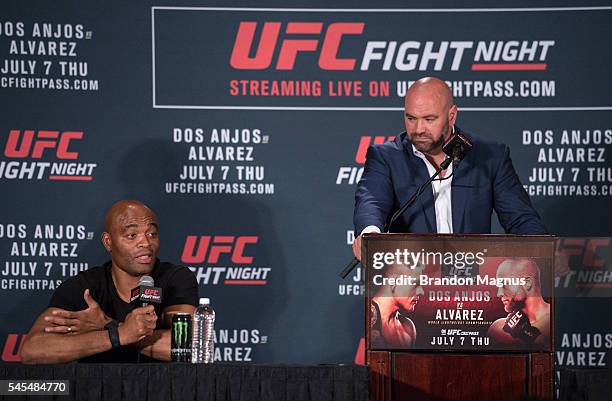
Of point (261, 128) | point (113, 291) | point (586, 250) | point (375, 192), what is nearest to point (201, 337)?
point (113, 291)

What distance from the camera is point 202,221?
4.72 meters

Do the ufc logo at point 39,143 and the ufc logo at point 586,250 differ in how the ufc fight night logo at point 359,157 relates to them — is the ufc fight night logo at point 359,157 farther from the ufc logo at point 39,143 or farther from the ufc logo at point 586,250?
the ufc logo at point 39,143

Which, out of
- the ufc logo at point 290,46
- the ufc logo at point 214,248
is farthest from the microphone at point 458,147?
the ufc logo at point 214,248

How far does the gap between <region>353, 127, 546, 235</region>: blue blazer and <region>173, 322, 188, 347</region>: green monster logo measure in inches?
31.1

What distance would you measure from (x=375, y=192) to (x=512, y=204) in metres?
0.53

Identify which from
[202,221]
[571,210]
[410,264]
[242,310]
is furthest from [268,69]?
[410,264]

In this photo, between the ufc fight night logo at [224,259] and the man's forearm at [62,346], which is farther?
the ufc fight night logo at [224,259]

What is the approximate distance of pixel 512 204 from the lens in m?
3.56

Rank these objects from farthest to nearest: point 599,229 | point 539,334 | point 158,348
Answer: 1. point 599,229
2. point 158,348
3. point 539,334

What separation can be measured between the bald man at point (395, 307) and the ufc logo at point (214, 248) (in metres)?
2.03

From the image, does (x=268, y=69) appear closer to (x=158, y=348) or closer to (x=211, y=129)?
(x=211, y=129)

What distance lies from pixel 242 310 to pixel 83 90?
1.40 metres

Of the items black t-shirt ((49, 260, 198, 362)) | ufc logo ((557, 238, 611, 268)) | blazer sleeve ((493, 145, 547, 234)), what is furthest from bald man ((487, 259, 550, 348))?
ufc logo ((557, 238, 611, 268))

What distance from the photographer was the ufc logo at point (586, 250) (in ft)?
15.2
